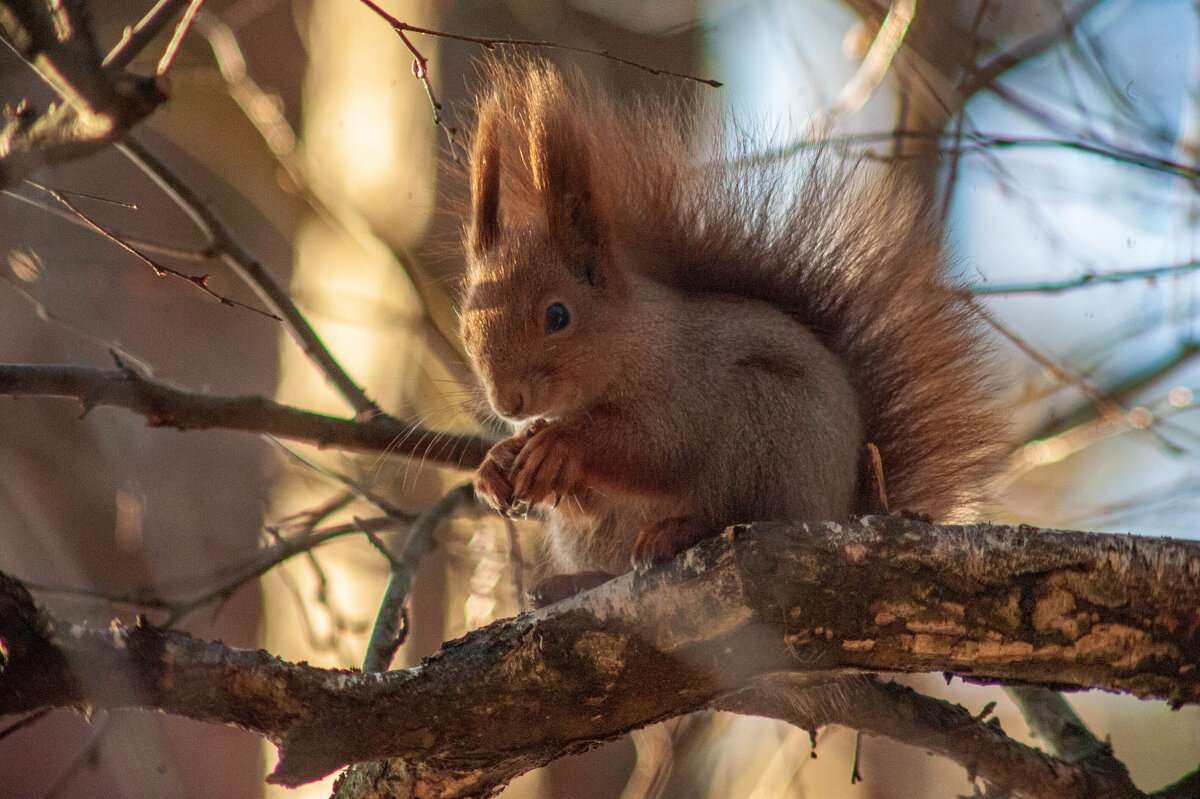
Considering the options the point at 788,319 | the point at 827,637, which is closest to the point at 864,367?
the point at 788,319

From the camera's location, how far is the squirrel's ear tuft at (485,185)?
195cm

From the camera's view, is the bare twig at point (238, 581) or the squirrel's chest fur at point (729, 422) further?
the bare twig at point (238, 581)

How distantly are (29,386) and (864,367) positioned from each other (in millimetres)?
1679

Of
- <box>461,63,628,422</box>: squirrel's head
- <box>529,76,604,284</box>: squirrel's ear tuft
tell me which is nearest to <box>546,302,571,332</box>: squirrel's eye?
<box>461,63,628,422</box>: squirrel's head

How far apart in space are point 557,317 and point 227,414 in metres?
0.77

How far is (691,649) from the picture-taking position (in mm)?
1395

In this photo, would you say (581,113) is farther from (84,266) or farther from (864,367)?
(84,266)

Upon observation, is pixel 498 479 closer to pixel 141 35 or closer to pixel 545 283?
pixel 545 283

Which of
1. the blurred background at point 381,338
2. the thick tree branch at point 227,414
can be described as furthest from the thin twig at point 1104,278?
the thick tree branch at point 227,414

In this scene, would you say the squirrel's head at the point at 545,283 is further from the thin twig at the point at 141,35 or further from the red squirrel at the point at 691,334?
the thin twig at the point at 141,35

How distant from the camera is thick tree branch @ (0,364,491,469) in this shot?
1801mm

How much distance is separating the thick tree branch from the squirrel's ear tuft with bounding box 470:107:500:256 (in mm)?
464

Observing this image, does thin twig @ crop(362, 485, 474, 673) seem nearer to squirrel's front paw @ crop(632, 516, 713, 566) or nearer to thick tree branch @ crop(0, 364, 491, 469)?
thick tree branch @ crop(0, 364, 491, 469)

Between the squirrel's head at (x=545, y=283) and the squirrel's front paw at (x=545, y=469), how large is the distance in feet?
0.37
